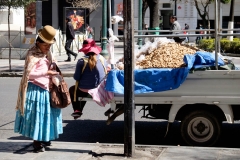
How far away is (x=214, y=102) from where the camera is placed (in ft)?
26.3

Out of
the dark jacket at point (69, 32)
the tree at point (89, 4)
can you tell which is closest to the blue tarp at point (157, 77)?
the dark jacket at point (69, 32)

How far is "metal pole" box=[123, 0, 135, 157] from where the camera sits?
7.17 metres

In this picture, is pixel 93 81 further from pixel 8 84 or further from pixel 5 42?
pixel 5 42

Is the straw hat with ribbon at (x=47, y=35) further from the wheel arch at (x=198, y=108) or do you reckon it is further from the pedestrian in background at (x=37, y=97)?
the wheel arch at (x=198, y=108)

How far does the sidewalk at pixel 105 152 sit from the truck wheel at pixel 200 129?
49cm

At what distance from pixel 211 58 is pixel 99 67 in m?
1.78

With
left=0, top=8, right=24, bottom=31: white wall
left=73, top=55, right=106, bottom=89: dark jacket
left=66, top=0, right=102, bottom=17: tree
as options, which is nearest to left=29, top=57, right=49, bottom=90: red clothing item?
left=73, top=55, right=106, bottom=89: dark jacket

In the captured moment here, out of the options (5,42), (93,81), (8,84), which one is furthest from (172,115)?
(5,42)

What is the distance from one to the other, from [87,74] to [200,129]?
1.97 meters

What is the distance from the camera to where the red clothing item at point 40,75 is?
7.30 meters

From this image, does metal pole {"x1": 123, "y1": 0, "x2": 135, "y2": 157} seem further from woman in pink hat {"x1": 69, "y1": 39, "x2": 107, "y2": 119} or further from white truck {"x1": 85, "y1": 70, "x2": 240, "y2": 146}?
woman in pink hat {"x1": 69, "y1": 39, "x2": 107, "y2": 119}

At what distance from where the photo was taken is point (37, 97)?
730 centimetres

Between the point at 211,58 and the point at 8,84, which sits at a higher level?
the point at 211,58

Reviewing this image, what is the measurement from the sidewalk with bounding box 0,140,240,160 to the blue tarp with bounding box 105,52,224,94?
2.90 feet
